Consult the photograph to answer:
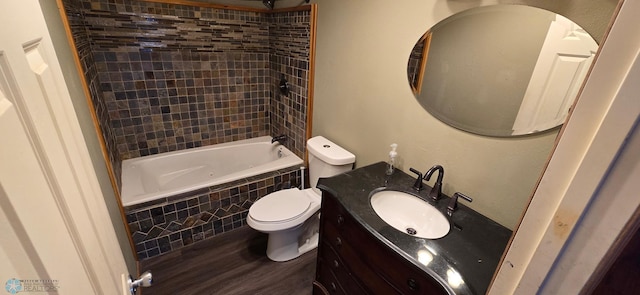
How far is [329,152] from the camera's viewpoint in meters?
1.84

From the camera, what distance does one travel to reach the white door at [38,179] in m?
0.28

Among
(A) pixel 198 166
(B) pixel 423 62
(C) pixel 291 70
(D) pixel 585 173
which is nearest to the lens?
(D) pixel 585 173

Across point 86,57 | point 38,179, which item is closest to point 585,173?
point 38,179

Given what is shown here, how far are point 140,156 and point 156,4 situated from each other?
4.38ft

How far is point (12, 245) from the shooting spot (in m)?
0.27

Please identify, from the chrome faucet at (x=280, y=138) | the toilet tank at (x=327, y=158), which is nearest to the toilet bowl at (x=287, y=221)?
the toilet tank at (x=327, y=158)

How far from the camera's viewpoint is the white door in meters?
0.28

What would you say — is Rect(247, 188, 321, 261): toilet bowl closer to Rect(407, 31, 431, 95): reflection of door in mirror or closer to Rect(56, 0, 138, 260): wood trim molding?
Rect(56, 0, 138, 260): wood trim molding

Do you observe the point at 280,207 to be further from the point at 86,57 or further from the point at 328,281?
the point at 86,57

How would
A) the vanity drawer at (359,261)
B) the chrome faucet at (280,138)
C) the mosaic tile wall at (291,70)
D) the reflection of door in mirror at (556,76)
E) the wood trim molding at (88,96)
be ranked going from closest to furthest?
1. the reflection of door in mirror at (556,76)
2. the vanity drawer at (359,261)
3. the wood trim molding at (88,96)
4. the mosaic tile wall at (291,70)
5. the chrome faucet at (280,138)

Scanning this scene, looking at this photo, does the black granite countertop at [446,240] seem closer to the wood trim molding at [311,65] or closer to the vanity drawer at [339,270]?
the vanity drawer at [339,270]

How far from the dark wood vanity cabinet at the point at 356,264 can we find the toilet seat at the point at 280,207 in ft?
1.18

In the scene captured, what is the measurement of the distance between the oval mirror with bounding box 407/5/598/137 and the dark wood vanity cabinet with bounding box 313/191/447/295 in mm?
656

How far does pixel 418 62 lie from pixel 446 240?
85cm
